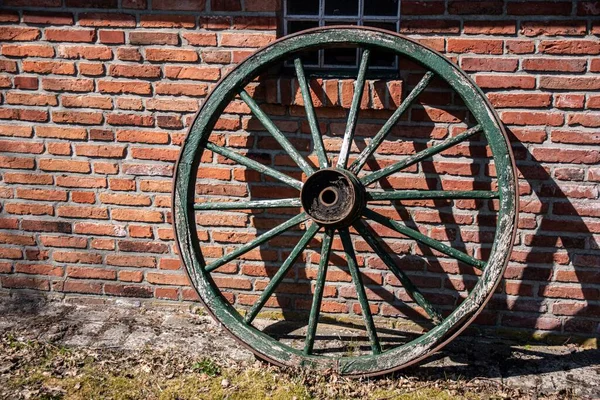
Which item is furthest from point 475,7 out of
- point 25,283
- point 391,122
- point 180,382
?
point 25,283

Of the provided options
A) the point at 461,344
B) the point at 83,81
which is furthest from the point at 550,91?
the point at 83,81

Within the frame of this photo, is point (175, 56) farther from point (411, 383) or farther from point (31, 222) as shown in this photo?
point (411, 383)

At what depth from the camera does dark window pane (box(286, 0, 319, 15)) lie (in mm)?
3262

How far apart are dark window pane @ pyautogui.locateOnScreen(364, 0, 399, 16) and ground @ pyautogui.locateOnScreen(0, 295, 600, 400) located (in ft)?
5.64

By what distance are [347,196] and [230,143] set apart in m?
0.80

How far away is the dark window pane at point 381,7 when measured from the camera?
10.5ft

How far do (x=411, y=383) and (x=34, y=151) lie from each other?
7.65 ft

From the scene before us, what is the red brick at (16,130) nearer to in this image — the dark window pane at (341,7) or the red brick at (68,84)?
the red brick at (68,84)

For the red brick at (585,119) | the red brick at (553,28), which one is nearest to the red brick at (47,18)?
the red brick at (553,28)

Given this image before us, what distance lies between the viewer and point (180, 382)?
9.68ft

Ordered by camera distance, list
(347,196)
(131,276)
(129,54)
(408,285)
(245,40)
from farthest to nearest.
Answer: (131,276), (129,54), (245,40), (408,285), (347,196)

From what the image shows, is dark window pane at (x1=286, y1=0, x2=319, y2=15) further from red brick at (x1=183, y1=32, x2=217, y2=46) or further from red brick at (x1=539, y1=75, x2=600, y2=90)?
red brick at (x1=539, y1=75, x2=600, y2=90)

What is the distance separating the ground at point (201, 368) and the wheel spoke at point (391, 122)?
3.28 feet

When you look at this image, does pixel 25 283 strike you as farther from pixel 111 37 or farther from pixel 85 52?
pixel 111 37
